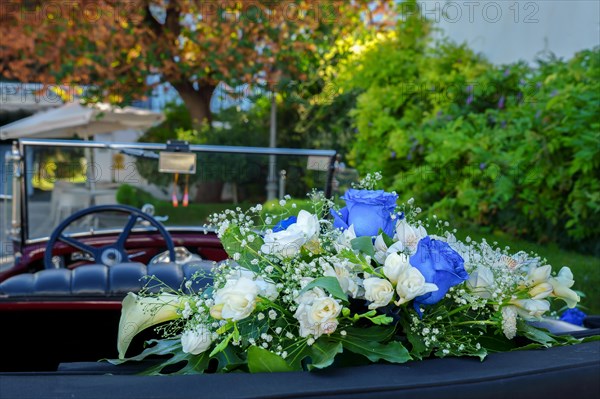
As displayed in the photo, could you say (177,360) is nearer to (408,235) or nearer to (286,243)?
(286,243)

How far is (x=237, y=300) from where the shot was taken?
4.02 ft

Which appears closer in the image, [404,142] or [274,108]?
[404,142]

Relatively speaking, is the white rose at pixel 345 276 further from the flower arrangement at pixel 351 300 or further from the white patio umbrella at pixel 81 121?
the white patio umbrella at pixel 81 121

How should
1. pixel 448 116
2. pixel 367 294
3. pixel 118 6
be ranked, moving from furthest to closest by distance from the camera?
1. pixel 118 6
2. pixel 448 116
3. pixel 367 294

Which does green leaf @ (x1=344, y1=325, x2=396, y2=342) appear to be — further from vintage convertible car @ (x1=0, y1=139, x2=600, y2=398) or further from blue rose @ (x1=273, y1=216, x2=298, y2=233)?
blue rose @ (x1=273, y1=216, x2=298, y2=233)

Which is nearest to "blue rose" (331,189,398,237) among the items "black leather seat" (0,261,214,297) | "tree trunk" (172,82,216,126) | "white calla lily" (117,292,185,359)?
"white calla lily" (117,292,185,359)

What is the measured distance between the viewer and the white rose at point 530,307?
1.36m

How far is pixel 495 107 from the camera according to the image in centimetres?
528

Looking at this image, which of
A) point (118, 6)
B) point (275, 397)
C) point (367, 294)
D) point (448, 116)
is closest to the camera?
point (275, 397)

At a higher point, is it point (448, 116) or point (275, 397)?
point (448, 116)

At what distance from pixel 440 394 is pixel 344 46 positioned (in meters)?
8.41

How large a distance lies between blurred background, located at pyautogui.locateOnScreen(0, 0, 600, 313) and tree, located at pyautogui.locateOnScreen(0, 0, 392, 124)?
0.02 m

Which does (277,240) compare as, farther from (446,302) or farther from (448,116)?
(448,116)

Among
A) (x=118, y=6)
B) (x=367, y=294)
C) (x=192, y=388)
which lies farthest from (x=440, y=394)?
(x=118, y=6)
